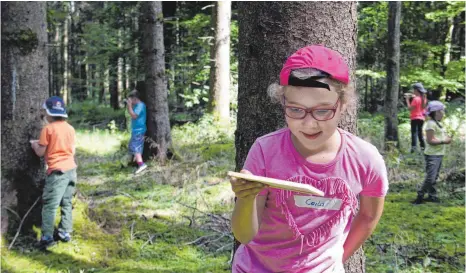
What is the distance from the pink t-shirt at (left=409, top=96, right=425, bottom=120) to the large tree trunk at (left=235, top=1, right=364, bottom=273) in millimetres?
10025

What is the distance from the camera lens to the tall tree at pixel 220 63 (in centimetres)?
1339

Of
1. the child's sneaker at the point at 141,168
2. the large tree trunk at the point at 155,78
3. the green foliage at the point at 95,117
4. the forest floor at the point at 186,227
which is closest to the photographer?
the forest floor at the point at 186,227

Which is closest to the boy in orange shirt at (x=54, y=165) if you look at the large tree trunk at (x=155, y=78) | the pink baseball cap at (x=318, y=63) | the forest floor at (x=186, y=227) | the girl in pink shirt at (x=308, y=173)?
the forest floor at (x=186, y=227)

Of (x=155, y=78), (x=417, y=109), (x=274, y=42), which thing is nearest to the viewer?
(x=274, y=42)

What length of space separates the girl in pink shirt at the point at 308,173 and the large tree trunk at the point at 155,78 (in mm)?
8136

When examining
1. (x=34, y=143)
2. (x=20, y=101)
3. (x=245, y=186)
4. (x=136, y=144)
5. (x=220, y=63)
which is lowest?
(x=136, y=144)

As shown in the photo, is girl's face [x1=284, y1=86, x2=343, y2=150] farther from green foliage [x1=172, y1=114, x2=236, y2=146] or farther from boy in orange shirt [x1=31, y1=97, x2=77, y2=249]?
green foliage [x1=172, y1=114, x2=236, y2=146]

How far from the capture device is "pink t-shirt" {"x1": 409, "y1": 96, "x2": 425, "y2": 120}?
11866mm

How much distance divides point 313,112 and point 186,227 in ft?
14.7

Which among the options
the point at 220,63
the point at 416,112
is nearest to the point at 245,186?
the point at 416,112

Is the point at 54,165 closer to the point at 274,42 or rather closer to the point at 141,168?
the point at 274,42

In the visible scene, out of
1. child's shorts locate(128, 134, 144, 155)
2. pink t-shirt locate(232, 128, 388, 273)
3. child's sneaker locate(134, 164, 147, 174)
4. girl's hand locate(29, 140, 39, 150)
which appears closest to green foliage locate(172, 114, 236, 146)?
child's shorts locate(128, 134, 144, 155)

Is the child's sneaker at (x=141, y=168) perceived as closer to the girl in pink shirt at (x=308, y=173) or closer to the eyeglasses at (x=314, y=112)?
the girl in pink shirt at (x=308, y=173)

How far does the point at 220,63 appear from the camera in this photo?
1350cm
